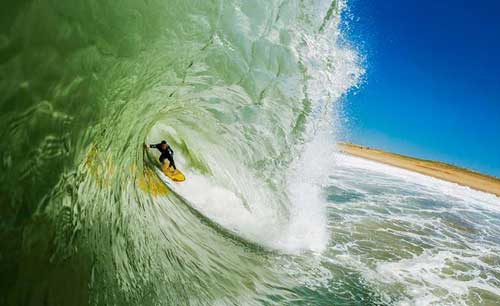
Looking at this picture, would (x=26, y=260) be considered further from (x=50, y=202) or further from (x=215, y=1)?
(x=215, y=1)

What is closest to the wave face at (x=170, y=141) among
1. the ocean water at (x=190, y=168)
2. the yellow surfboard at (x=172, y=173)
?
the ocean water at (x=190, y=168)

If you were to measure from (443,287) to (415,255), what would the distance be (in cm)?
156

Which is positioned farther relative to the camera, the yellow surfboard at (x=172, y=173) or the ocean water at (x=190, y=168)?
the yellow surfboard at (x=172, y=173)

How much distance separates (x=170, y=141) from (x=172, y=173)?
3.72 ft

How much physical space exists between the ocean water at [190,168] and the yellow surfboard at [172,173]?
0.63ft

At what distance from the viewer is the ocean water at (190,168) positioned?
217 cm

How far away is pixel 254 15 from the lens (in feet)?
15.6

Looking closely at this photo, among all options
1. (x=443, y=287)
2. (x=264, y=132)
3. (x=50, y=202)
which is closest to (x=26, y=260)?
(x=50, y=202)

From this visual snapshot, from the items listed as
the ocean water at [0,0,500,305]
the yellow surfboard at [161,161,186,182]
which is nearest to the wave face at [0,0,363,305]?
the ocean water at [0,0,500,305]

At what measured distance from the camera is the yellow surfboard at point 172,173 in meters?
7.41

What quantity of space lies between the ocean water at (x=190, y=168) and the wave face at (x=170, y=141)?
16 mm

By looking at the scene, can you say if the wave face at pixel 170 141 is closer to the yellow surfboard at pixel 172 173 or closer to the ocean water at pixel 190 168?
the ocean water at pixel 190 168

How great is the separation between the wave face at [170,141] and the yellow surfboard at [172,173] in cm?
24

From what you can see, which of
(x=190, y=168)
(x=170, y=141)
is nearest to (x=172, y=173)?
(x=190, y=168)
